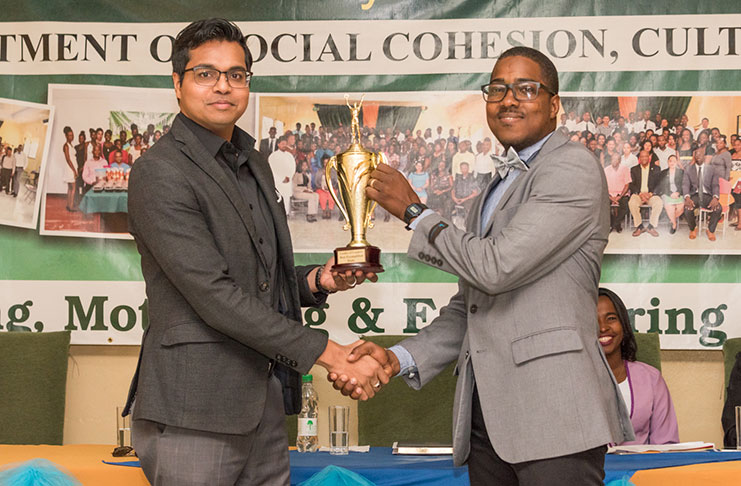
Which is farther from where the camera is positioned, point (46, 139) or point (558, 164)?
point (46, 139)

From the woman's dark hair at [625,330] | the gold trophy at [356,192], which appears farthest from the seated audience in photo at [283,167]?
the woman's dark hair at [625,330]

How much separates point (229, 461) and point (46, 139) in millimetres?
2611

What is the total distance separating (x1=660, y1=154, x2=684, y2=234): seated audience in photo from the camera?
13.3ft

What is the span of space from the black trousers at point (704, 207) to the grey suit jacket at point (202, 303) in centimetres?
240

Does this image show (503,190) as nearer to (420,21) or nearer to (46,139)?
(420,21)

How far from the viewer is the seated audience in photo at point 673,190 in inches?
159

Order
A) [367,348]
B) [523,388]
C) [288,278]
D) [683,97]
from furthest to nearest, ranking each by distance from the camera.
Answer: [683,97] < [367,348] < [288,278] < [523,388]

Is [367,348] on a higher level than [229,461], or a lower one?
higher

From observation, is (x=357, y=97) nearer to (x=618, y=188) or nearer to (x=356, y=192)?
(x=618, y=188)

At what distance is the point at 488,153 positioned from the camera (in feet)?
13.4

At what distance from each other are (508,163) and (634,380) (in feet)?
5.64

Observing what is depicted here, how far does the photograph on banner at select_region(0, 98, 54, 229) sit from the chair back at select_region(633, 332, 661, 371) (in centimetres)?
291

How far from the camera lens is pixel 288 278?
7.93 ft

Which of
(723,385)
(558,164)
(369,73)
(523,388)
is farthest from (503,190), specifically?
(723,385)
